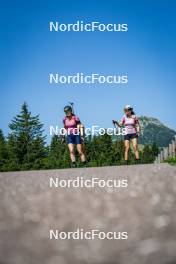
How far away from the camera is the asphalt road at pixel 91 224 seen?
8.76 feet

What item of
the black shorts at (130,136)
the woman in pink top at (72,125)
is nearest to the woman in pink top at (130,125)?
the black shorts at (130,136)

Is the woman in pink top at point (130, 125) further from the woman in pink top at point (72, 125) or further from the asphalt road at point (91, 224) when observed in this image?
the asphalt road at point (91, 224)

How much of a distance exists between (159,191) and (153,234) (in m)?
2.50

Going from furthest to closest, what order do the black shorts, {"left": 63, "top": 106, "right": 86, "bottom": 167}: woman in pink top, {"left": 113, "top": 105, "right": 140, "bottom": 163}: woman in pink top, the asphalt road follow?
the black shorts < {"left": 113, "top": 105, "right": 140, "bottom": 163}: woman in pink top < {"left": 63, "top": 106, "right": 86, "bottom": 167}: woman in pink top < the asphalt road

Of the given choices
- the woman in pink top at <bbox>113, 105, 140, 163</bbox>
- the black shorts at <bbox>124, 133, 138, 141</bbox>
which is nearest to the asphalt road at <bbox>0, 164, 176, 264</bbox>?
the woman in pink top at <bbox>113, 105, 140, 163</bbox>

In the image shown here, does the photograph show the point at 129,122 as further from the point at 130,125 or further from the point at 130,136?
the point at 130,136

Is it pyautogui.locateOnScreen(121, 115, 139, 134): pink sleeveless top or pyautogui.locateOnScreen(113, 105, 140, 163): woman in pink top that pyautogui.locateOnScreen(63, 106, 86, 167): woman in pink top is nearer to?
pyautogui.locateOnScreen(113, 105, 140, 163): woman in pink top

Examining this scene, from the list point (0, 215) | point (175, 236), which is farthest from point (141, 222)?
point (0, 215)

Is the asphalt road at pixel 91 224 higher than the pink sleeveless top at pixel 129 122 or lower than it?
lower

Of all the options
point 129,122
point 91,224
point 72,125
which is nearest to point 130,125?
point 129,122

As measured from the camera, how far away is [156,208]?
421 cm

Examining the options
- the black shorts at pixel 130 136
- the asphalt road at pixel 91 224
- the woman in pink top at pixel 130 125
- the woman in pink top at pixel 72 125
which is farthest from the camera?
the black shorts at pixel 130 136

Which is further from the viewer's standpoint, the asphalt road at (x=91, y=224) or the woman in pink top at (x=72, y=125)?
the woman in pink top at (x=72, y=125)

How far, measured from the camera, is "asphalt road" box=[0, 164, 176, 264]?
2670 millimetres
